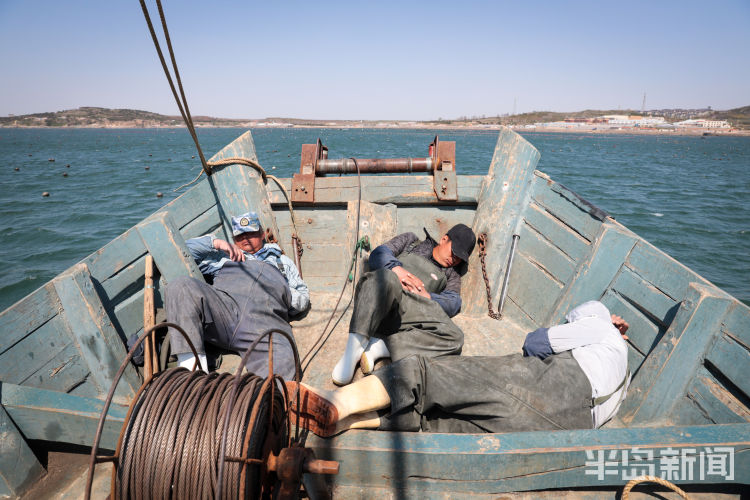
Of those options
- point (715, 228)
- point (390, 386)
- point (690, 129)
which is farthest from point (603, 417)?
point (690, 129)

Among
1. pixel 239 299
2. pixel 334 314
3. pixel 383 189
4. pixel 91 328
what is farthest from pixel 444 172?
pixel 91 328

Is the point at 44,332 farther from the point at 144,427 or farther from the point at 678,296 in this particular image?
the point at 678,296

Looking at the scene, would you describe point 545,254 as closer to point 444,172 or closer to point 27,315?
point 444,172

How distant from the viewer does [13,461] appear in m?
2.29

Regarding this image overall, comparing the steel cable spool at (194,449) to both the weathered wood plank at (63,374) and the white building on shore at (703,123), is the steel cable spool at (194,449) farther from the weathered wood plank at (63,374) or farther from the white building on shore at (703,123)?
the white building on shore at (703,123)

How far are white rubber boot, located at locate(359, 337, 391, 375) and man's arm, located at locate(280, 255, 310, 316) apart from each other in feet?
3.50

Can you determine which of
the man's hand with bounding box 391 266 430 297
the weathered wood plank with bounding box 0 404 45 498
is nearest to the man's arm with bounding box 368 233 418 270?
the man's hand with bounding box 391 266 430 297

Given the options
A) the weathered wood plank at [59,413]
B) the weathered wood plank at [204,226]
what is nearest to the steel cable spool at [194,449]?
the weathered wood plank at [59,413]

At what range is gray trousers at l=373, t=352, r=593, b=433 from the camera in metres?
2.35

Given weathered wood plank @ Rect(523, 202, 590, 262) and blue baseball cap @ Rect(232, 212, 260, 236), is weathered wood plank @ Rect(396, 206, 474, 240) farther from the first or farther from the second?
blue baseball cap @ Rect(232, 212, 260, 236)

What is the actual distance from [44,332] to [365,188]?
344cm

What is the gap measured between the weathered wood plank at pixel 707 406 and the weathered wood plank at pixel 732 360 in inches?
4.8

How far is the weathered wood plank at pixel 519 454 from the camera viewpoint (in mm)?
1984

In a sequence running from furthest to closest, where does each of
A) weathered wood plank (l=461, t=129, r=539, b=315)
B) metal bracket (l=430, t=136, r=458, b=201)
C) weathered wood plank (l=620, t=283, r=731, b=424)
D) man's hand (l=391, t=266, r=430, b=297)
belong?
metal bracket (l=430, t=136, r=458, b=201), weathered wood plank (l=461, t=129, r=539, b=315), man's hand (l=391, t=266, r=430, b=297), weathered wood plank (l=620, t=283, r=731, b=424)
